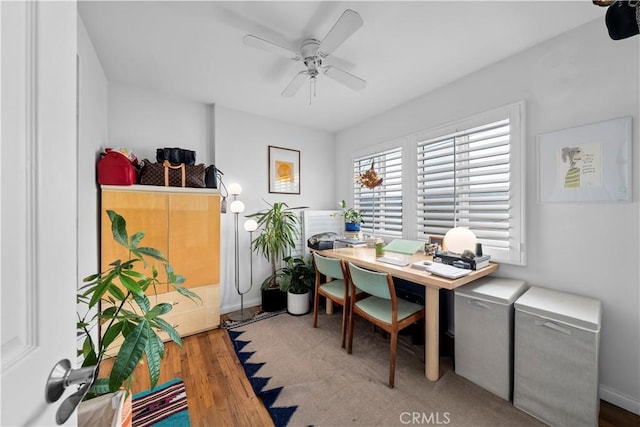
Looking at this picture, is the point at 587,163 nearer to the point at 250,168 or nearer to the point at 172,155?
the point at 250,168

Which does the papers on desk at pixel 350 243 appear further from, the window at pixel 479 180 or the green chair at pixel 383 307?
the green chair at pixel 383 307

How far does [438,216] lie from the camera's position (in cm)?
251

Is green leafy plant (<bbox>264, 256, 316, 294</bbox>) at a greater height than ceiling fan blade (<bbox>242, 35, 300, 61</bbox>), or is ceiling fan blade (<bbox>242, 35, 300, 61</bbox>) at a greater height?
ceiling fan blade (<bbox>242, 35, 300, 61</bbox>)

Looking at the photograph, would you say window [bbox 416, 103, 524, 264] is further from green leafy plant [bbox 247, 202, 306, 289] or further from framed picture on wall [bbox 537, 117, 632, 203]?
green leafy plant [bbox 247, 202, 306, 289]

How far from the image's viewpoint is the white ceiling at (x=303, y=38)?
153cm

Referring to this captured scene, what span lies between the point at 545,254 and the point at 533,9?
5.53 ft

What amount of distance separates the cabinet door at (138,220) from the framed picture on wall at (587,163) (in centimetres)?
322

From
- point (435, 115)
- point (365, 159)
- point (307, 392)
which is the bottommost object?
point (307, 392)

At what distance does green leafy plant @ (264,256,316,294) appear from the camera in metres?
2.88

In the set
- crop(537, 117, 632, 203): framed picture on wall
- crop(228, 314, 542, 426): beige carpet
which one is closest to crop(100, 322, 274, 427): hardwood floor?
crop(228, 314, 542, 426): beige carpet

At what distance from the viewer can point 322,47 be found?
1610 mm

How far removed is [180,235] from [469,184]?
2810mm

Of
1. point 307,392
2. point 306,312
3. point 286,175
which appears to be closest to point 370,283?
point 307,392

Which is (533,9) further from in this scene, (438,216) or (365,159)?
(365,159)
